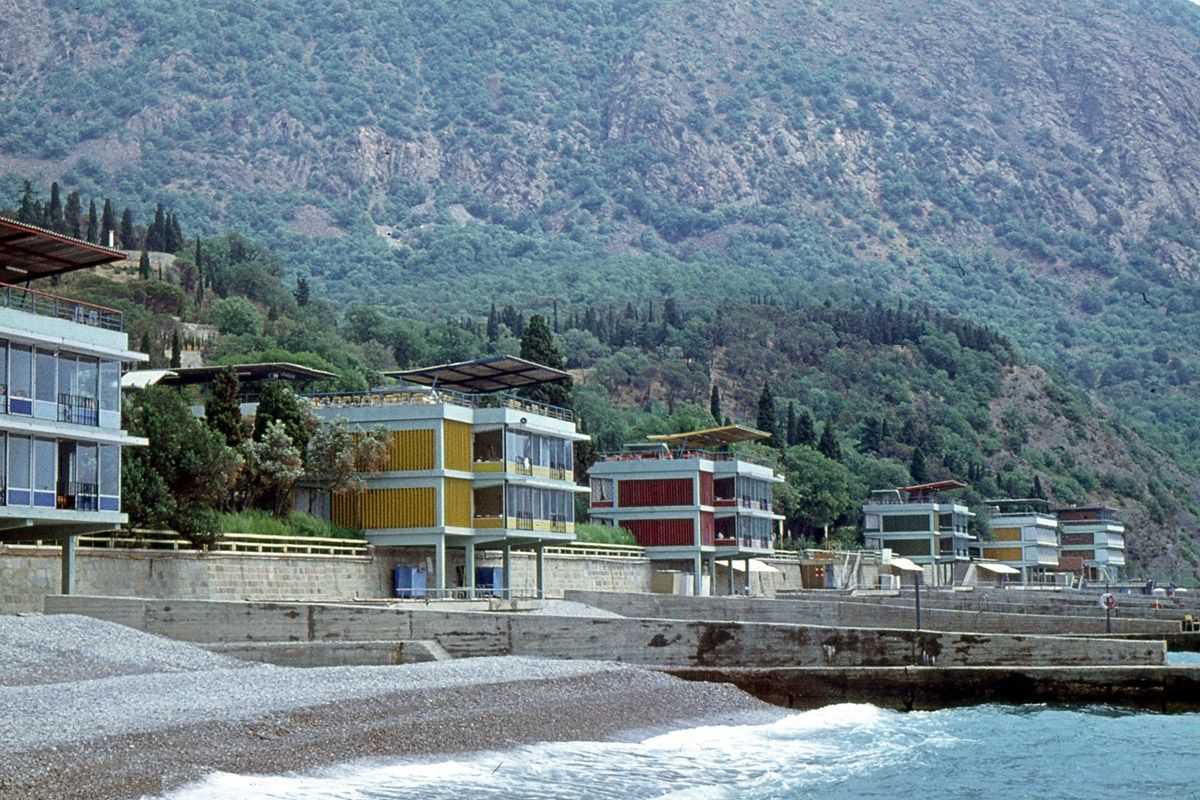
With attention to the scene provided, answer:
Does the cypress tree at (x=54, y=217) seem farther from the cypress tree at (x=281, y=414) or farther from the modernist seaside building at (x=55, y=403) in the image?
the modernist seaside building at (x=55, y=403)

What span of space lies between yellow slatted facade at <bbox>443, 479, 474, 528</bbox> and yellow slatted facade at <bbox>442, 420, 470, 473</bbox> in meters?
0.62

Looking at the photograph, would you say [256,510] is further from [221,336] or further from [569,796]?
[221,336]

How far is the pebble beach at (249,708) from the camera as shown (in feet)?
73.0

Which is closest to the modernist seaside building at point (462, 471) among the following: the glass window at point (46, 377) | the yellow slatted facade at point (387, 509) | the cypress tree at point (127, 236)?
the yellow slatted facade at point (387, 509)

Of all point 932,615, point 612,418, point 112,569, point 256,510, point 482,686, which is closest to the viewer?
point 482,686

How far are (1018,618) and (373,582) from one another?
84.2 ft

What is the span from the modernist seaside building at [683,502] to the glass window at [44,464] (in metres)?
43.7

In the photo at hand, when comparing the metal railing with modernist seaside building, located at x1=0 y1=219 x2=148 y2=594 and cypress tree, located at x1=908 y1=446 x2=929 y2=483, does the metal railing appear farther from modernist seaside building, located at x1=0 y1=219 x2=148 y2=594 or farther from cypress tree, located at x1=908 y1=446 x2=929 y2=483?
cypress tree, located at x1=908 y1=446 x2=929 y2=483

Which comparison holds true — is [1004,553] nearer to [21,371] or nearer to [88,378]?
[88,378]

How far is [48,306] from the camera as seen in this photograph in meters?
40.6

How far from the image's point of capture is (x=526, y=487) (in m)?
63.1

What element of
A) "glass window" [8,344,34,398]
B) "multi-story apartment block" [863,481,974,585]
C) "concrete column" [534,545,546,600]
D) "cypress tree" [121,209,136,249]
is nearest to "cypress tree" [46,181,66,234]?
"cypress tree" [121,209,136,249]

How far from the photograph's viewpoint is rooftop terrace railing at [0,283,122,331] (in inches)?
1540

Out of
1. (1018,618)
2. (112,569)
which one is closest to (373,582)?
(112,569)
